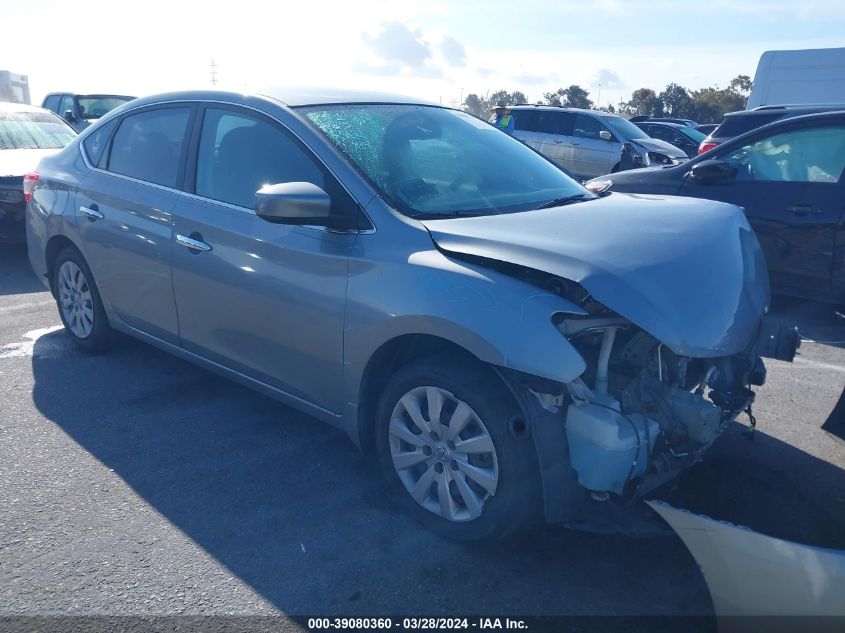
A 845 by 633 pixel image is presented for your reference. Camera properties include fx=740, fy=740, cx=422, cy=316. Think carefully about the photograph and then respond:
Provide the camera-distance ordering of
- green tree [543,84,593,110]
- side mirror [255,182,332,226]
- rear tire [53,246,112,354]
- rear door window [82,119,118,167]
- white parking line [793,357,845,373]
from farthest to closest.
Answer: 1. green tree [543,84,593,110]
2. white parking line [793,357,845,373]
3. rear tire [53,246,112,354]
4. rear door window [82,119,118,167]
5. side mirror [255,182,332,226]

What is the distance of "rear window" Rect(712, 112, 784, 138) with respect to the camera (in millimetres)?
9289

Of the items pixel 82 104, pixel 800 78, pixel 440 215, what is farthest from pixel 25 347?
pixel 800 78

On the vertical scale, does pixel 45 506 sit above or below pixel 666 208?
below

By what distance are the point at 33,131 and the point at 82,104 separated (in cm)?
819

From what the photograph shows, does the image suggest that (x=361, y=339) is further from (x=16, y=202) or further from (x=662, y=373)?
(x=16, y=202)

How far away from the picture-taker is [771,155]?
20.1 feet

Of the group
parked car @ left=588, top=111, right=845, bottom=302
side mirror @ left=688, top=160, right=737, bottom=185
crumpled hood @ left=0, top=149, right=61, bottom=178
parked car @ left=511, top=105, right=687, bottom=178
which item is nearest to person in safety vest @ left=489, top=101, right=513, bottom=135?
parked car @ left=511, top=105, right=687, bottom=178

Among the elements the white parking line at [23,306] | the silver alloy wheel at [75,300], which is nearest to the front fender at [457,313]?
the silver alloy wheel at [75,300]

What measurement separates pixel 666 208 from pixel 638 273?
99 cm

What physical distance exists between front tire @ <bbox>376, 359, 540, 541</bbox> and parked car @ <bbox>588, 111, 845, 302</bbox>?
3959 millimetres

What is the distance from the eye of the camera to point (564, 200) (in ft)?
12.6

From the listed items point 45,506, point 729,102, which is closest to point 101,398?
point 45,506

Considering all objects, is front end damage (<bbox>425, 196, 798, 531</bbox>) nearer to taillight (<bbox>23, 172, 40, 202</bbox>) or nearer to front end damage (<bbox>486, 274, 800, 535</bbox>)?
front end damage (<bbox>486, 274, 800, 535</bbox>)

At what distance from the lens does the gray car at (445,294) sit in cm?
273
